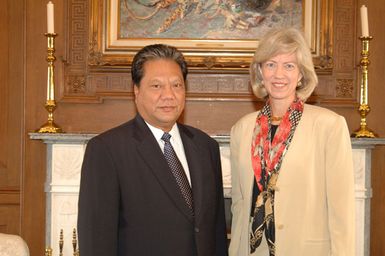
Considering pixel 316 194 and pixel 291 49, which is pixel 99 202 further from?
pixel 291 49

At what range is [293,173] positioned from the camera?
8.43 ft

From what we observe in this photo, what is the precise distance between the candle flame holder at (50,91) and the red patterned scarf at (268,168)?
212 centimetres

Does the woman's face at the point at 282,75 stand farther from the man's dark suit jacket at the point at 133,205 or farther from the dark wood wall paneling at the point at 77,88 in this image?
the dark wood wall paneling at the point at 77,88

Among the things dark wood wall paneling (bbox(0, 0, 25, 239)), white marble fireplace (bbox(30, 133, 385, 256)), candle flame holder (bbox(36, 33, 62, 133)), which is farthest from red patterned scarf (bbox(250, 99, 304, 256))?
dark wood wall paneling (bbox(0, 0, 25, 239))

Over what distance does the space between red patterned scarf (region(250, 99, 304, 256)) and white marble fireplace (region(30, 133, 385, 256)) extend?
185 cm

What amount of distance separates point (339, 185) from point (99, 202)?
3.07 ft

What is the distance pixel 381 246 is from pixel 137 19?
8.17ft

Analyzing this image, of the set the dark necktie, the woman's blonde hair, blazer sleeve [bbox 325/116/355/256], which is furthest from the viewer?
the woman's blonde hair

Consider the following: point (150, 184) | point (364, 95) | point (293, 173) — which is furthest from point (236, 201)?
point (364, 95)

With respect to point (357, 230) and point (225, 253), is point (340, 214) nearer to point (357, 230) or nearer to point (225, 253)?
point (225, 253)

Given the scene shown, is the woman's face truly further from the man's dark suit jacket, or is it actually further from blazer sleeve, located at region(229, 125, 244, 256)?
the man's dark suit jacket

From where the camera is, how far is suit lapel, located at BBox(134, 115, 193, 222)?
2.34m

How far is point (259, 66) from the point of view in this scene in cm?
281

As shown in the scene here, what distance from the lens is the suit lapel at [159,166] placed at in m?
2.34
